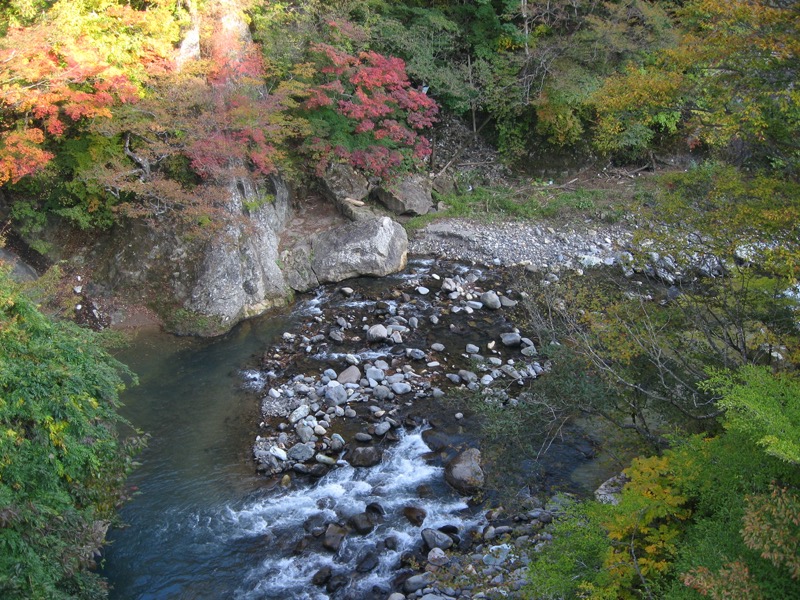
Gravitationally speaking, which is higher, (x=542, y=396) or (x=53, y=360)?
(x=53, y=360)

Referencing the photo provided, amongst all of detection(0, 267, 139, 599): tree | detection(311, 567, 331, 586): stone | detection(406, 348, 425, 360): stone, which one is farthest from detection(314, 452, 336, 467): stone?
detection(406, 348, 425, 360): stone

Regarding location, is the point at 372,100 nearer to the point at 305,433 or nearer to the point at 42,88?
the point at 42,88

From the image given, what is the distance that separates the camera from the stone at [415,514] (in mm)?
8117

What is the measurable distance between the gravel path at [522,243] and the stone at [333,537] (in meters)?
10.1

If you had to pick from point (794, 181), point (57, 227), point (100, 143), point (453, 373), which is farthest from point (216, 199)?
point (794, 181)

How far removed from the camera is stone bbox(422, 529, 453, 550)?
764 centimetres

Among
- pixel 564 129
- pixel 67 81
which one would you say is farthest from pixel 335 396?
pixel 564 129

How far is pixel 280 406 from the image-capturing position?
10742 mm

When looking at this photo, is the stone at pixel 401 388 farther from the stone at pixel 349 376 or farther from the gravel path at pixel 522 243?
the gravel path at pixel 522 243

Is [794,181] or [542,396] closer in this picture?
[794,181]

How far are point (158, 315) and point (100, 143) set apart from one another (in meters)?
4.27

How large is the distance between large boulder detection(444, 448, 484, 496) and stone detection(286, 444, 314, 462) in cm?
234

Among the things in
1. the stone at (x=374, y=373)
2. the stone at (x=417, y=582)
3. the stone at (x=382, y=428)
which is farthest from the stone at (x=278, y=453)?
the stone at (x=417, y=582)

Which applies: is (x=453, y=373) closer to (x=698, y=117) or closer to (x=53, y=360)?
(x=698, y=117)
